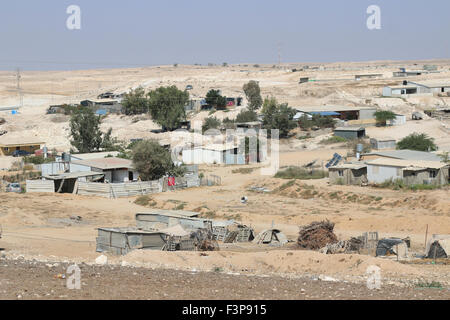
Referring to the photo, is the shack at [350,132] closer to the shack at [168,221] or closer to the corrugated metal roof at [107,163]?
the corrugated metal roof at [107,163]

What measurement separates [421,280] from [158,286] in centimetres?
620

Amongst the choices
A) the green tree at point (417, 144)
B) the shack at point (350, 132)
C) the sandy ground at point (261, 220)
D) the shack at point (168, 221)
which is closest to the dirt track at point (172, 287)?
the sandy ground at point (261, 220)

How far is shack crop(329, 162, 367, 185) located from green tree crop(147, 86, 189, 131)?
3105cm

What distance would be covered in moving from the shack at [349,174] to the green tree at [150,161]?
31.4ft

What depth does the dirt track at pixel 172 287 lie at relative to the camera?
10969 mm

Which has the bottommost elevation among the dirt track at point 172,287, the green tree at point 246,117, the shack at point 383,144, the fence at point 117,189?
the fence at point 117,189

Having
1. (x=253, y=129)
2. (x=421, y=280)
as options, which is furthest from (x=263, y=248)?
(x=253, y=129)

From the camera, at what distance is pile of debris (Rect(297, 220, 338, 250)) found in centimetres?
2136

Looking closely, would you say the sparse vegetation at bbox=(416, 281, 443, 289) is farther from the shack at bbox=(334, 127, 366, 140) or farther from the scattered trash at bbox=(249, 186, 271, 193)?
the shack at bbox=(334, 127, 366, 140)

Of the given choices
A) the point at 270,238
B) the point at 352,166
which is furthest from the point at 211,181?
the point at 270,238

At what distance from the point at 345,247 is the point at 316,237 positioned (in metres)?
1.25

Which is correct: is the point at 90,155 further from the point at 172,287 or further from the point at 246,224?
the point at 172,287

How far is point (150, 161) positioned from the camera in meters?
37.5
